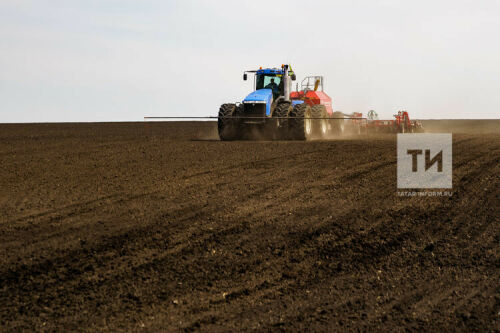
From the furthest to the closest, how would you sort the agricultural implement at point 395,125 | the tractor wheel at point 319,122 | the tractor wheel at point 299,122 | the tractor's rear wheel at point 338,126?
the agricultural implement at point 395,125, the tractor's rear wheel at point 338,126, the tractor wheel at point 319,122, the tractor wheel at point 299,122

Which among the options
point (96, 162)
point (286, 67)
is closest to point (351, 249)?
point (96, 162)

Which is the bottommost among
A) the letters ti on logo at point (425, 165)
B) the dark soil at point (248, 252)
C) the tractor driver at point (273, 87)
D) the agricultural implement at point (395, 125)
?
the dark soil at point (248, 252)

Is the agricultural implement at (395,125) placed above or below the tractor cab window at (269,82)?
below

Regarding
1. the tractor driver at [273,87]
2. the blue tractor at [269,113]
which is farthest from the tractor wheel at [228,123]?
the tractor driver at [273,87]

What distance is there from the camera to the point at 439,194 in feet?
28.1

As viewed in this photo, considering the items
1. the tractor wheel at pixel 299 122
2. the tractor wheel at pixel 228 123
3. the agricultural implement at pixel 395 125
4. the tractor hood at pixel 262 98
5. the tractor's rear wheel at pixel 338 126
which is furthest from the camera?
the agricultural implement at pixel 395 125

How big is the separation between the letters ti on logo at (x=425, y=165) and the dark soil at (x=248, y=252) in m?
0.30

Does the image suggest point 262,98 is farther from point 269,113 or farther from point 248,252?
point 248,252

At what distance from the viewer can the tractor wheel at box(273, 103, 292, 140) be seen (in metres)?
17.2

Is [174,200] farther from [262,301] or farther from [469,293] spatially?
[469,293]

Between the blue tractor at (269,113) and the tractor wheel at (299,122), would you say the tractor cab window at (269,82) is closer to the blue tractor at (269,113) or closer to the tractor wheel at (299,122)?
the blue tractor at (269,113)

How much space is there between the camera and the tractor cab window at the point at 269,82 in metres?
18.6

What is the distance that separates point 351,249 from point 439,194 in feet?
10.8

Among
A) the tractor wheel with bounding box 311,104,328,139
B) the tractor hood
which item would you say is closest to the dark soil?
the tractor hood
